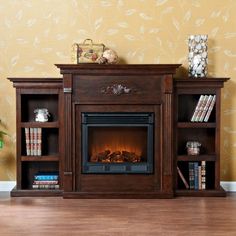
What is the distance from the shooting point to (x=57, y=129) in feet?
15.6

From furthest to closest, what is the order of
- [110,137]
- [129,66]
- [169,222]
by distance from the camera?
[110,137] < [129,66] < [169,222]

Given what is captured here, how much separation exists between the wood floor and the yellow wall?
3.47 ft

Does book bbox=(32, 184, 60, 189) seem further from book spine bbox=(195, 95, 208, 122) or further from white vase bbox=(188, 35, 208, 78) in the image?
white vase bbox=(188, 35, 208, 78)

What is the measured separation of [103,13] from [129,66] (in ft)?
2.35

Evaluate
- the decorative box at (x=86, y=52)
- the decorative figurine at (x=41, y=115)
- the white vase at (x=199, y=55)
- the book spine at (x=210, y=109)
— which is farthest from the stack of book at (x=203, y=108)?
the decorative figurine at (x=41, y=115)

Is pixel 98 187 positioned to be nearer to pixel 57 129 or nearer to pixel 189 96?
pixel 57 129

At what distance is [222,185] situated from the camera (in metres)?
4.82

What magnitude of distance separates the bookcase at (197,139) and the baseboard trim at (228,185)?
0.59 ft

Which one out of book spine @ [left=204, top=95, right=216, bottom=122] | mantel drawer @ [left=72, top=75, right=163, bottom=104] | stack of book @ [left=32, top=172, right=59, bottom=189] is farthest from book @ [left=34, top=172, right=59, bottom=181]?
book spine @ [left=204, top=95, right=216, bottom=122]

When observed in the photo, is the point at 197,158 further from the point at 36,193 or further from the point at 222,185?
the point at 36,193

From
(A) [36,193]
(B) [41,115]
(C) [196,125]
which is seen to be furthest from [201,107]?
(A) [36,193]

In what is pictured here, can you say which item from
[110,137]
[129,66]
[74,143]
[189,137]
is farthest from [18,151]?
[189,137]

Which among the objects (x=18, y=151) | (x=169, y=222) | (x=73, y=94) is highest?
(x=73, y=94)

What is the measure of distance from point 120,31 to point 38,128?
123 cm
